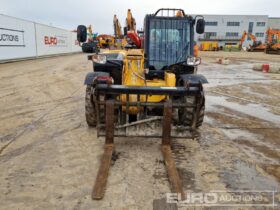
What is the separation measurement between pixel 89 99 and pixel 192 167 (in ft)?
7.69

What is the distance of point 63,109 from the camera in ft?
23.5

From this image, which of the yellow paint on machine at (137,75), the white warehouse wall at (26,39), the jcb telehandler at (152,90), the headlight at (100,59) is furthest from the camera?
the white warehouse wall at (26,39)

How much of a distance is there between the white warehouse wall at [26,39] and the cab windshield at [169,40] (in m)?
15.6

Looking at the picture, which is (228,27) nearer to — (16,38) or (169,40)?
(16,38)

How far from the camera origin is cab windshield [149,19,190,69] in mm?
5789

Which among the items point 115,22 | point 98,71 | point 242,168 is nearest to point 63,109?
point 98,71

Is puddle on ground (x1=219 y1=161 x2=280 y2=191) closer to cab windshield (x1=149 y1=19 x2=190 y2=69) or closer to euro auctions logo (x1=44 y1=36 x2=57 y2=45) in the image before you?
cab windshield (x1=149 y1=19 x2=190 y2=69)

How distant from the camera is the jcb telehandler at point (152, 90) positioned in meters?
4.41

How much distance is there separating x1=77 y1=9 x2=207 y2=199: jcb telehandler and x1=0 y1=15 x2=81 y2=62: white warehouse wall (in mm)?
15584

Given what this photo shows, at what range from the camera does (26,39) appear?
72.4 feet

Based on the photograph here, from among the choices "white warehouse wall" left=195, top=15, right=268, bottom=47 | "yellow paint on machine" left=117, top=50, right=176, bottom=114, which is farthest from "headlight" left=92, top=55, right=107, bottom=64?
"white warehouse wall" left=195, top=15, right=268, bottom=47

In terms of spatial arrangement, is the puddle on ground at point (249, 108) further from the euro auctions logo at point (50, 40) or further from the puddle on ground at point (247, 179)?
the euro auctions logo at point (50, 40)

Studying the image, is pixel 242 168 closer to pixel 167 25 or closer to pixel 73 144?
pixel 73 144

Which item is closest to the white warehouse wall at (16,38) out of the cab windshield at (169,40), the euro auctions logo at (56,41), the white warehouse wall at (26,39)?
the white warehouse wall at (26,39)
